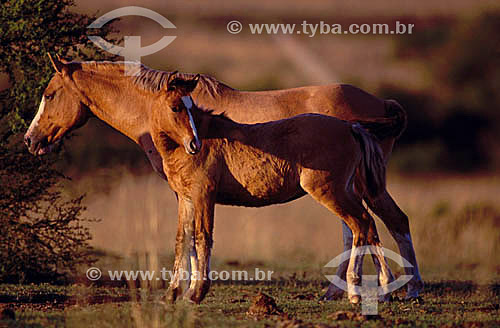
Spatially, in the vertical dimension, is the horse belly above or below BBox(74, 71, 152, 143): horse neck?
below

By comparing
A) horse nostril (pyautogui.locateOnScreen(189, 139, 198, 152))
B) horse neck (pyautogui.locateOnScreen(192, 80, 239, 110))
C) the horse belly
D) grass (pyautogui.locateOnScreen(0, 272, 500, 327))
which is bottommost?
grass (pyautogui.locateOnScreen(0, 272, 500, 327))

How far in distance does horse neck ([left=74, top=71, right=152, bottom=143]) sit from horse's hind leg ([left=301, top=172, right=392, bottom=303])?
7.24 feet

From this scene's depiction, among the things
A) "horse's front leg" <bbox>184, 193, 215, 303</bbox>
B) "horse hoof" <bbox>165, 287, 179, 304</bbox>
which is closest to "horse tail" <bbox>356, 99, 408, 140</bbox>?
"horse's front leg" <bbox>184, 193, 215, 303</bbox>

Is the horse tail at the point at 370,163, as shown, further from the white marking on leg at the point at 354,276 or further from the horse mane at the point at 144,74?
the horse mane at the point at 144,74

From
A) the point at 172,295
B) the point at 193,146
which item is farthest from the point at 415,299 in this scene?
the point at 193,146

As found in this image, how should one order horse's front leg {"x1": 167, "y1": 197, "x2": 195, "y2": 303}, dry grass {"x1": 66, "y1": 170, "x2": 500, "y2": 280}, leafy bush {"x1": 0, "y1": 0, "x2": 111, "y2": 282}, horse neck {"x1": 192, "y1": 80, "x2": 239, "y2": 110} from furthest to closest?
dry grass {"x1": 66, "y1": 170, "x2": 500, "y2": 280} < leafy bush {"x1": 0, "y1": 0, "x2": 111, "y2": 282} < horse neck {"x1": 192, "y1": 80, "x2": 239, "y2": 110} < horse's front leg {"x1": 167, "y1": 197, "x2": 195, "y2": 303}

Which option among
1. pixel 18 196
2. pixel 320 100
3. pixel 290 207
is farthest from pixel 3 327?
pixel 290 207

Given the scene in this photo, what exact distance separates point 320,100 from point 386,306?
2.79m

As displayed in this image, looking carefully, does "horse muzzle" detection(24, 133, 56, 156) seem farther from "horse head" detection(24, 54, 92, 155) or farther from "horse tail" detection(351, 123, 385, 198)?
"horse tail" detection(351, 123, 385, 198)

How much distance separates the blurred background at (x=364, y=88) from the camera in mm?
15180

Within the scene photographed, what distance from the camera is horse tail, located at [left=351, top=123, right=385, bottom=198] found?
880cm

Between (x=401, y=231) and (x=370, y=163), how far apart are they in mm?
1428

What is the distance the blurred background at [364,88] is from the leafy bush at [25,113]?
0.99 metres

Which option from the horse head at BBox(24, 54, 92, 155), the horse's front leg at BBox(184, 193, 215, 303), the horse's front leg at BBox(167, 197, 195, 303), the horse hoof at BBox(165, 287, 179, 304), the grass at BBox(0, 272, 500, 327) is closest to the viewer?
the grass at BBox(0, 272, 500, 327)
